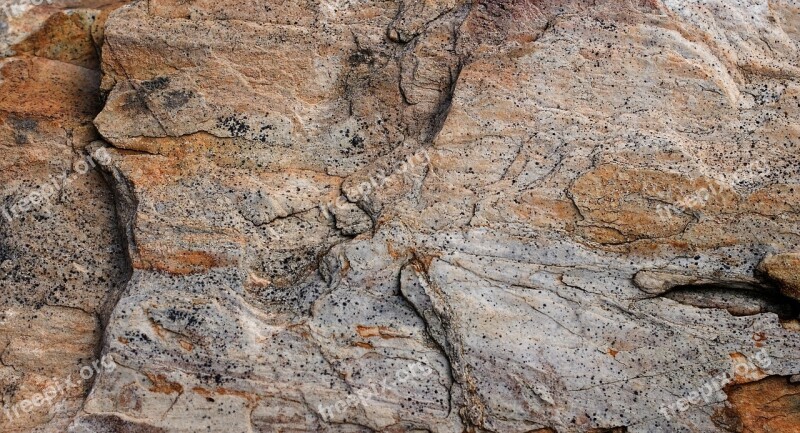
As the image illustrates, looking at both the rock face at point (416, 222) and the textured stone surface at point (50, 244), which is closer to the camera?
the rock face at point (416, 222)

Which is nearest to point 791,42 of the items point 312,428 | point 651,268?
point 651,268

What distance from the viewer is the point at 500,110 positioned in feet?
19.8

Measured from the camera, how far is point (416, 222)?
5.86m

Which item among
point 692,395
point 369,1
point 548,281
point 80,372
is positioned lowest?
point 80,372

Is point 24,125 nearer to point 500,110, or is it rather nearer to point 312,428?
point 312,428

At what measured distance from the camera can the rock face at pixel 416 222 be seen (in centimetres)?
559

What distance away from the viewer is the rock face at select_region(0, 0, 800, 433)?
18.3 ft

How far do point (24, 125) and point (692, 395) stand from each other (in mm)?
6671

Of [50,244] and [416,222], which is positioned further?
[50,244]

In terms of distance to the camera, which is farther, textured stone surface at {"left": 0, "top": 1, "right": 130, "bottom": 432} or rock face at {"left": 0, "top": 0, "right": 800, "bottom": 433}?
textured stone surface at {"left": 0, "top": 1, "right": 130, "bottom": 432}

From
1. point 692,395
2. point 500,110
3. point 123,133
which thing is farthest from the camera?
point 123,133

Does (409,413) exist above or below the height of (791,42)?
below

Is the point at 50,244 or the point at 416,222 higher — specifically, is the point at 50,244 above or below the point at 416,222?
below

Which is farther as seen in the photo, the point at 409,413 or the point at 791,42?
the point at 791,42
